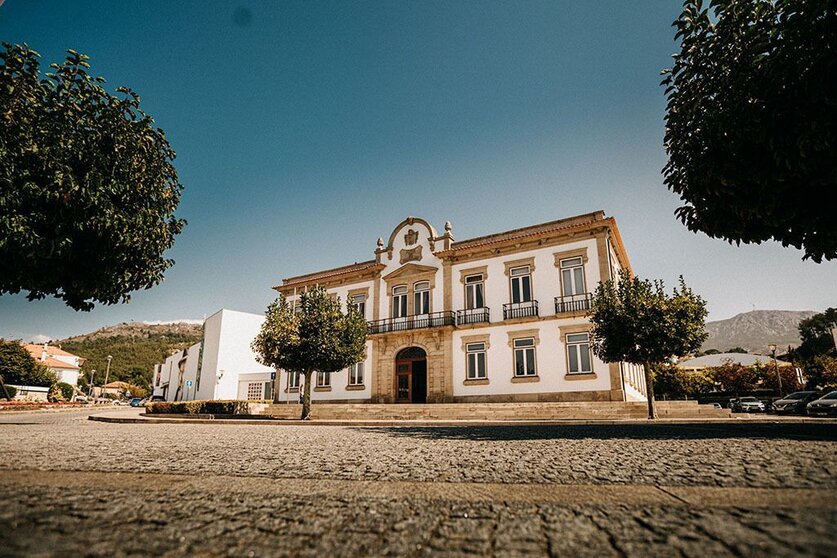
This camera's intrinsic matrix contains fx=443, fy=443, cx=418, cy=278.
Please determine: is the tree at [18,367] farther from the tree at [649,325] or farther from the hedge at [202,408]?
the tree at [649,325]

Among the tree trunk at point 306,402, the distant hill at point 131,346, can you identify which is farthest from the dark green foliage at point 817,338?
the distant hill at point 131,346

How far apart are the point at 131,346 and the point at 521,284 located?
11470cm

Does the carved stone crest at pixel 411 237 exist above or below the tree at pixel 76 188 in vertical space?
above

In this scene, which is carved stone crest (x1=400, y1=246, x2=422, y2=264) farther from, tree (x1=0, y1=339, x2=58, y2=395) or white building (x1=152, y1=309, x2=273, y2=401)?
tree (x1=0, y1=339, x2=58, y2=395)

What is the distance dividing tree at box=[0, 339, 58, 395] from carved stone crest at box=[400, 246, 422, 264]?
124 feet

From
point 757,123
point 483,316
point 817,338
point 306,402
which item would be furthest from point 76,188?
point 817,338

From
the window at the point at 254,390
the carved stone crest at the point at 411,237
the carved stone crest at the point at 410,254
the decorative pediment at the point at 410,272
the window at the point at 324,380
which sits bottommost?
the window at the point at 254,390

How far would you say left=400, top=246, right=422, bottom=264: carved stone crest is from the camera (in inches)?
1043

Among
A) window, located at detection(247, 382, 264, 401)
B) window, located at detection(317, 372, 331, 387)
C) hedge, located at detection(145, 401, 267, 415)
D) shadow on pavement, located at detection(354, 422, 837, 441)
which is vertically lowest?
hedge, located at detection(145, 401, 267, 415)

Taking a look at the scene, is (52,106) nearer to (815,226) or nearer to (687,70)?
(687,70)

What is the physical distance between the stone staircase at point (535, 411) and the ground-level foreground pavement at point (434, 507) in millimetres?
13681

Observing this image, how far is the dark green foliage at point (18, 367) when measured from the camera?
3988 cm

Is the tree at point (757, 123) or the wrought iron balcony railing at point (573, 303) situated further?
the wrought iron balcony railing at point (573, 303)

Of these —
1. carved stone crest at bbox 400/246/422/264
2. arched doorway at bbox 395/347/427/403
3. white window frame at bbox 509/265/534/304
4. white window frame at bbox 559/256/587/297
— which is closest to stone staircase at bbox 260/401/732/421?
arched doorway at bbox 395/347/427/403
